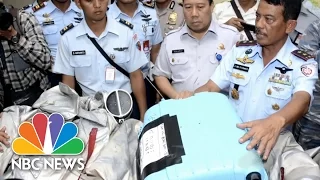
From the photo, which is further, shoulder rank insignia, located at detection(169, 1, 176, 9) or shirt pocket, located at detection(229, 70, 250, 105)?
shoulder rank insignia, located at detection(169, 1, 176, 9)

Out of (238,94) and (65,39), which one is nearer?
(238,94)

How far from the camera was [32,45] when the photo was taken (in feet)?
8.60

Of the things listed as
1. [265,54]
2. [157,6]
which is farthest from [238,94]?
[157,6]

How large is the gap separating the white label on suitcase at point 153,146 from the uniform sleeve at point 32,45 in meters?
1.34

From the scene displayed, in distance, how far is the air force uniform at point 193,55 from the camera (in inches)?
102

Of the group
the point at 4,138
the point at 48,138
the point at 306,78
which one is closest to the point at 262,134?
the point at 306,78

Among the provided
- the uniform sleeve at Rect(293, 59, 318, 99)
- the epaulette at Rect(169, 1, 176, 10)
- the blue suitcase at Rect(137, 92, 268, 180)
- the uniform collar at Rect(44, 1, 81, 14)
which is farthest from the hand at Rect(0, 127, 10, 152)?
the epaulette at Rect(169, 1, 176, 10)

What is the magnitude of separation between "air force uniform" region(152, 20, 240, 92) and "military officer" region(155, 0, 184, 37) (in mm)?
663

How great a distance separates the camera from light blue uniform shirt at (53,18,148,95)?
2543mm

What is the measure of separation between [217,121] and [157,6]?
2.10 meters

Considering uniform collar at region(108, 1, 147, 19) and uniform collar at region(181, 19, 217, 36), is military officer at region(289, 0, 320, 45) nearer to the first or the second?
uniform collar at region(181, 19, 217, 36)

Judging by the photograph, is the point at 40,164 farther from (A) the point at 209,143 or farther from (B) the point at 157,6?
(B) the point at 157,6

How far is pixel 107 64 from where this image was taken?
101 inches

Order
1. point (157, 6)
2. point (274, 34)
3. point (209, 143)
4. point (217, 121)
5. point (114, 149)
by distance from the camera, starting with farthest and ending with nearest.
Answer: point (157, 6)
point (274, 34)
point (114, 149)
point (217, 121)
point (209, 143)
